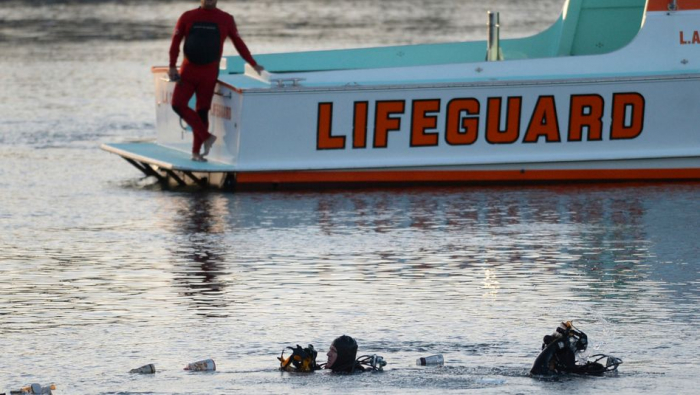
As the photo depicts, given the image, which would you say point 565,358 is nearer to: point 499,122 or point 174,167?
point 499,122

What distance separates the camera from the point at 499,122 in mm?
16172

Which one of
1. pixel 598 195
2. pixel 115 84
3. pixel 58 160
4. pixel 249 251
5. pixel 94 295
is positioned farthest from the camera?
pixel 115 84

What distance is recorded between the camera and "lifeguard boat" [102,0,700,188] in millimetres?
15961

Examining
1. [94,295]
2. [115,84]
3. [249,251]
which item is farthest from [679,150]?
[115,84]

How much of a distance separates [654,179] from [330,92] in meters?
3.11

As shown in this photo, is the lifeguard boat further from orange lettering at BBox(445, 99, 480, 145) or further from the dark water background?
the dark water background

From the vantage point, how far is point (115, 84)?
28.2 meters

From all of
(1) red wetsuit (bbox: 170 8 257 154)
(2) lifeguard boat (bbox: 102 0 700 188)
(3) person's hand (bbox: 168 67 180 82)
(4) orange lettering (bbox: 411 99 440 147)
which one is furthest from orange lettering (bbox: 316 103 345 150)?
(3) person's hand (bbox: 168 67 180 82)

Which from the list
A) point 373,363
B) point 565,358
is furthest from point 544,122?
point 373,363

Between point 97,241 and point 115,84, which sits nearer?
point 97,241

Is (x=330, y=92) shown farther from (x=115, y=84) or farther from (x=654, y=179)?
(x=115, y=84)

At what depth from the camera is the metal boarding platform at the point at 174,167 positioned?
1605 cm

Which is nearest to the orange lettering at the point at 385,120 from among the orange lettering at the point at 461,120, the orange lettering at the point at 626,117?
the orange lettering at the point at 461,120

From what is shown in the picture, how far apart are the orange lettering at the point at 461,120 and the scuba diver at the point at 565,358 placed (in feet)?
23.2
